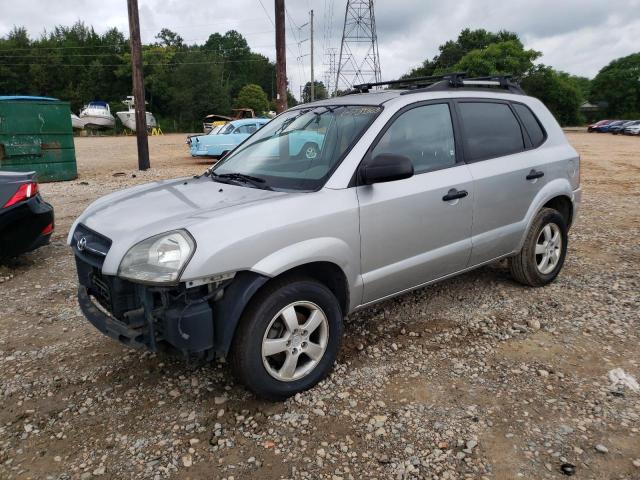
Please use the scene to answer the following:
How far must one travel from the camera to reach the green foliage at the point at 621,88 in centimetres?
6366

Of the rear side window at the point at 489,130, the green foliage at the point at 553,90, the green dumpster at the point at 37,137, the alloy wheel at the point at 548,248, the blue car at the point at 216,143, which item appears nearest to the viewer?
the rear side window at the point at 489,130

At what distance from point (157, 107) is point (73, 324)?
67.2 meters

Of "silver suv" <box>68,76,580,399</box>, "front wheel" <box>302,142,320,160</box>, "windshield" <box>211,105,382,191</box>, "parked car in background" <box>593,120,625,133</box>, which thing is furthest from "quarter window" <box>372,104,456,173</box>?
"parked car in background" <box>593,120,625,133</box>

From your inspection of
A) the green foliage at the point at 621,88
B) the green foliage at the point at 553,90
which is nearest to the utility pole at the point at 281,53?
the green foliage at the point at 553,90

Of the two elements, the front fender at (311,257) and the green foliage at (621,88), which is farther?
the green foliage at (621,88)

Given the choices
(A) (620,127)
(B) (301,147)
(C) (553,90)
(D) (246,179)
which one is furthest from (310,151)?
(C) (553,90)

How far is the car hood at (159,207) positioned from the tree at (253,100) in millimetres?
62849

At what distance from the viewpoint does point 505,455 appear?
96.7 inches

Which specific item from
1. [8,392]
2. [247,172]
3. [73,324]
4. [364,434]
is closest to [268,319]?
[364,434]

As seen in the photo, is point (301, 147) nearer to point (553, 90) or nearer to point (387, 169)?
point (387, 169)

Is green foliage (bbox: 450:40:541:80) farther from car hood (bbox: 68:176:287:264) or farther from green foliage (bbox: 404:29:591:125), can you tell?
car hood (bbox: 68:176:287:264)

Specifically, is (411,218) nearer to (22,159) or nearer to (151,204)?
(151,204)

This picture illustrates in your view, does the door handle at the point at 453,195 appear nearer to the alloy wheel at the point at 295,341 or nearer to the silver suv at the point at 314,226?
the silver suv at the point at 314,226

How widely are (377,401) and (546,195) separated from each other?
2.56 meters
